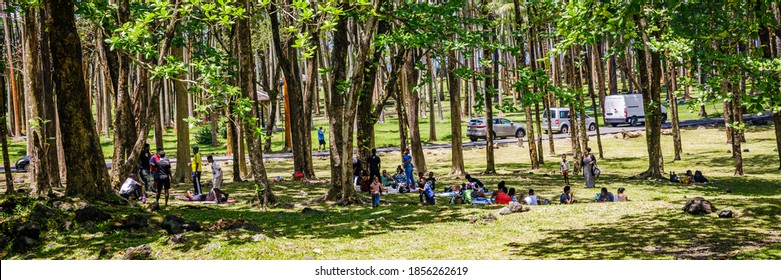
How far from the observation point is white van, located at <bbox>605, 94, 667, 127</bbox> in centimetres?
5388

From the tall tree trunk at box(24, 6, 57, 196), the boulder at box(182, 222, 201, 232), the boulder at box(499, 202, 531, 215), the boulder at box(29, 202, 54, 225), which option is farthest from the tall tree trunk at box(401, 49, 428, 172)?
the boulder at box(29, 202, 54, 225)

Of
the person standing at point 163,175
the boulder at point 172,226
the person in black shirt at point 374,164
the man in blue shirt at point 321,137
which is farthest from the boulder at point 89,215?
the man in blue shirt at point 321,137

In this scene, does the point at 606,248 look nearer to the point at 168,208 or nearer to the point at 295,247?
the point at 295,247

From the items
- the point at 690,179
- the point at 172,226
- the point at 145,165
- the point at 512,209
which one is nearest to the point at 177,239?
the point at 172,226

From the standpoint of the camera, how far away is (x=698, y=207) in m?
15.5

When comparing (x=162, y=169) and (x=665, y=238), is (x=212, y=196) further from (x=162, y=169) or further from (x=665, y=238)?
(x=665, y=238)

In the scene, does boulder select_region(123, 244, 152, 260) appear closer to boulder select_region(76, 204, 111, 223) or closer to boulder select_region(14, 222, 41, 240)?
boulder select_region(14, 222, 41, 240)

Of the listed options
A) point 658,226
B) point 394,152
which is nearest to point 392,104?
point 394,152

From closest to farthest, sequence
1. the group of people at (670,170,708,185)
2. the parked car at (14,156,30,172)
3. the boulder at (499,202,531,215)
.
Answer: the boulder at (499,202,531,215) < the group of people at (670,170,708,185) < the parked car at (14,156,30,172)

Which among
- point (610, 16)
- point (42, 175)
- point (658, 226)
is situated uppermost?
point (610, 16)

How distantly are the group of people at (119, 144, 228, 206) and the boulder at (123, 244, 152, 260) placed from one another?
255 inches

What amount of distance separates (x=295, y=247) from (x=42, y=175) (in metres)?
9.41

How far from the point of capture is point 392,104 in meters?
83.8

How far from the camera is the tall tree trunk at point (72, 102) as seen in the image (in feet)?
49.4
